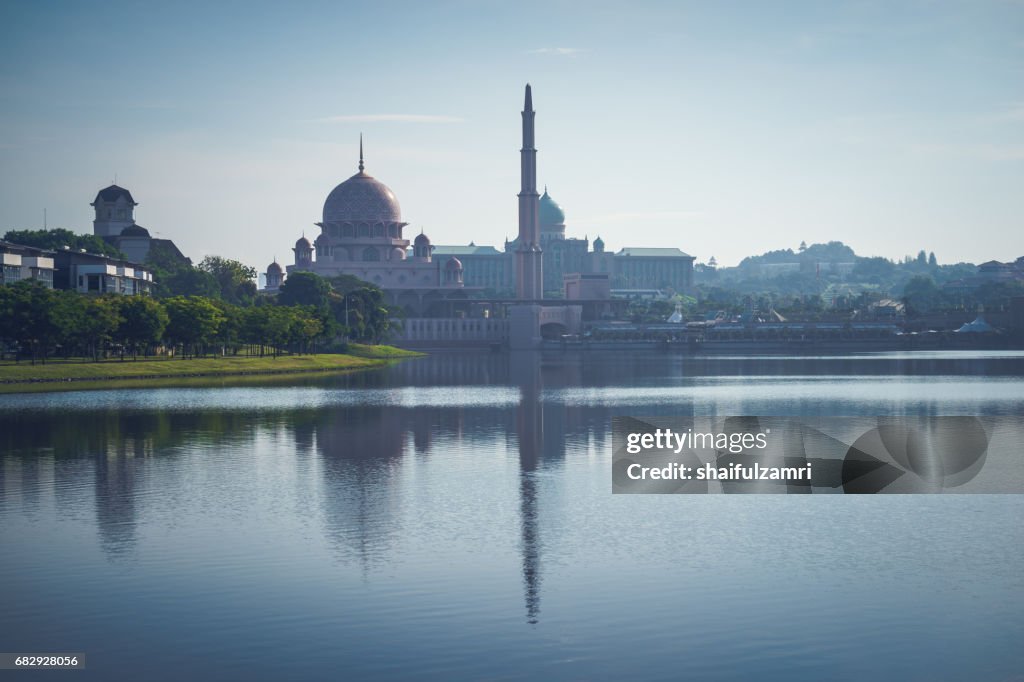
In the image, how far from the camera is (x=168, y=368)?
305 ft

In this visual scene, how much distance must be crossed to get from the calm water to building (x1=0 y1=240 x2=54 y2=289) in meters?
64.7

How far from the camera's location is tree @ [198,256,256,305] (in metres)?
164

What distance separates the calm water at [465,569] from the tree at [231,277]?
4689 inches

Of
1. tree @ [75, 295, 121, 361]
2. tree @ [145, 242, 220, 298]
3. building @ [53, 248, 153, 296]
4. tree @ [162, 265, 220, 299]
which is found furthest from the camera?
tree @ [162, 265, 220, 299]

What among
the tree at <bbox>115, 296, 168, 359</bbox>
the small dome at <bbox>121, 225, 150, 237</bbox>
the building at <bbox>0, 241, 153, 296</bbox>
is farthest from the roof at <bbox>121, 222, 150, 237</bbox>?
the tree at <bbox>115, 296, 168, 359</bbox>

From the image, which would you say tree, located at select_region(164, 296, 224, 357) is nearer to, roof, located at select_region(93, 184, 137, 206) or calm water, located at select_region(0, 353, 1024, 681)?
calm water, located at select_region(0, 353, 1024, 681)

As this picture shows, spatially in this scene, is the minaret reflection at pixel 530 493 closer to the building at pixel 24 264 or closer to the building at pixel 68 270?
the building at pixel 24 264

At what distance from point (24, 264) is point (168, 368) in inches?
1039

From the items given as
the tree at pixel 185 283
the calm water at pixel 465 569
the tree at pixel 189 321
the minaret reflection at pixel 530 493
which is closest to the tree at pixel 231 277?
the tree at pixel 185 283

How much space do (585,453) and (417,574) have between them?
2006 centimetres

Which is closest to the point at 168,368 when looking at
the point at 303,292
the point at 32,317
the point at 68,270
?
the point at 32,317

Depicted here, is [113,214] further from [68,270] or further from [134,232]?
[68,270]

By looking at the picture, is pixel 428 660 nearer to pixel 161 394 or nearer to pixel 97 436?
pixel 97 436

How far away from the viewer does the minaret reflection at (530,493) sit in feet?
74.2
